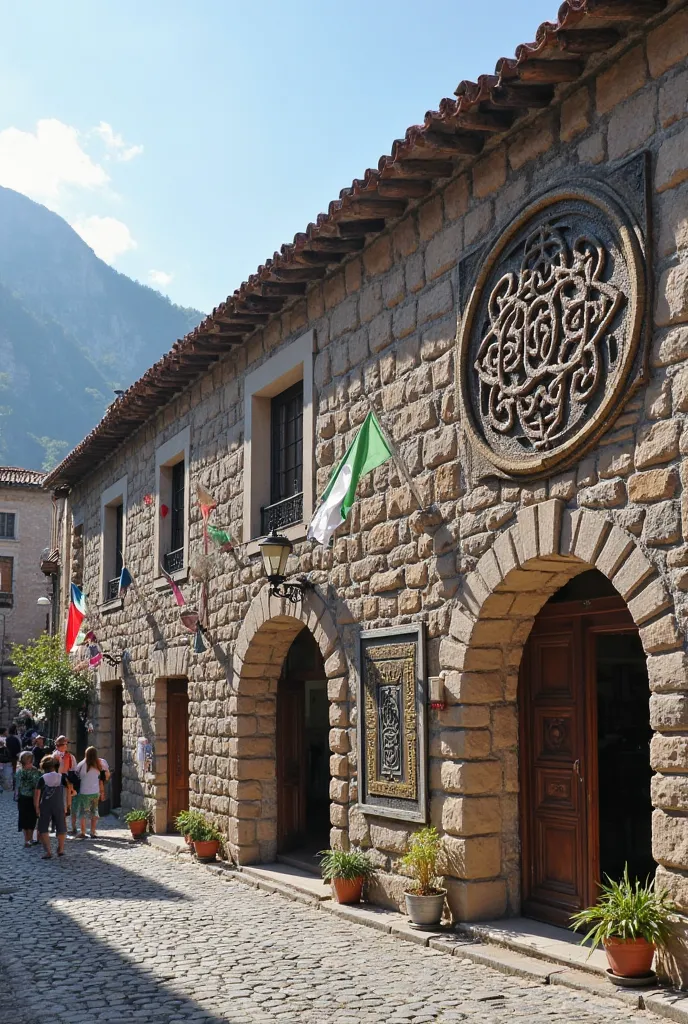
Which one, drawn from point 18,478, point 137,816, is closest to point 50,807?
point 137,816

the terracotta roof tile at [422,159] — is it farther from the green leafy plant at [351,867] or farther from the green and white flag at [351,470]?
the green leafy plant at [351,867]

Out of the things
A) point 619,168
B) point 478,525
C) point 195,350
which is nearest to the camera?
point 619,168

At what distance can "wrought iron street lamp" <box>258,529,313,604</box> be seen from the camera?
935cm

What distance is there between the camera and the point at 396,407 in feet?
26.6

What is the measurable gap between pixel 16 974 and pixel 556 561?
3.99 m

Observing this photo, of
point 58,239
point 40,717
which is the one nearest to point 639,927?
point 40,717

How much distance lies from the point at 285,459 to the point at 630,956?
6.26 metres

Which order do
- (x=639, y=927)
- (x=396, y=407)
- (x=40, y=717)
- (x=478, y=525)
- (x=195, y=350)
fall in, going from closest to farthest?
1. (x=639, y=927)
2. (x=478, y=525)
3. (x=396, y=407)
4. (x=195, y=350)
5. (x=40, y=717)

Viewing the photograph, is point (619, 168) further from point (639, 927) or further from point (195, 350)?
point (195, 350)

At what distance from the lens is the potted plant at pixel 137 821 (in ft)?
44.6

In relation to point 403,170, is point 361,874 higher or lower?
lower

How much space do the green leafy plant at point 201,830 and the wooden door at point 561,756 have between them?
4.83 metres

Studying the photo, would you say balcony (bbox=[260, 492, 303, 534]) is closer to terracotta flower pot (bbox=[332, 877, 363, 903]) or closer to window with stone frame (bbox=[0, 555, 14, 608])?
terracotta flower pot (bbox=[332, 877, 363, 903])

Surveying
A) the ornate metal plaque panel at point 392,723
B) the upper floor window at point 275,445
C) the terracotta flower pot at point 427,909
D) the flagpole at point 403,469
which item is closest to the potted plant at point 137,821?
the upper floor window at point 275,445
